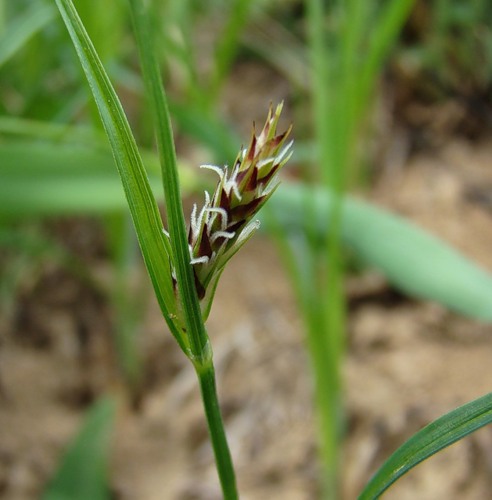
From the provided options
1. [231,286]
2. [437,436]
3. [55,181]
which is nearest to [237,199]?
[437,436]

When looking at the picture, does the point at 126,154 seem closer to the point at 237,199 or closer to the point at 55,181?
the point at 237,199

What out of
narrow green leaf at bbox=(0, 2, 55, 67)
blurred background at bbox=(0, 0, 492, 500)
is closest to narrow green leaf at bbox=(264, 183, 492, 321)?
blurred background at bbox=(0, 0, 492, 500)

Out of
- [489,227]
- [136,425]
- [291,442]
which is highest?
[489,227]

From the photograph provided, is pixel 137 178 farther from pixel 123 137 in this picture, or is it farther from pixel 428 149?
pixel 428 149

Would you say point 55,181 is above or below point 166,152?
above

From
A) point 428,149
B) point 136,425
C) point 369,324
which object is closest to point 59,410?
point 136,425

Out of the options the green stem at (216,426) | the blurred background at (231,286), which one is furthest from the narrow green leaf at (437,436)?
the blurred background at (231,286)
